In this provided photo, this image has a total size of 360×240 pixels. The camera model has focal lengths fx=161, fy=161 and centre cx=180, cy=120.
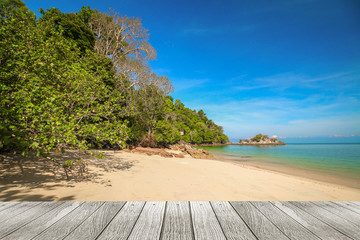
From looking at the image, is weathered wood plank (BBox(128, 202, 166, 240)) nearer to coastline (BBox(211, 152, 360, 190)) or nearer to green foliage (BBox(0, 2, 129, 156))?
green foliage (BBox(0, 2, 129, 156))

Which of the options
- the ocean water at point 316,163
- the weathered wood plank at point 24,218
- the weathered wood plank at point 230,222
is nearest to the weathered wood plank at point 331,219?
the weathered wood plank at point 230,222

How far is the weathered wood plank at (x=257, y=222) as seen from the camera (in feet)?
4.37

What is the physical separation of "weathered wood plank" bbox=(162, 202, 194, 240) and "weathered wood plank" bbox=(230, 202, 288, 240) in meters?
0.55

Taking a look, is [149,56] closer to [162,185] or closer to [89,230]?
[162,185]

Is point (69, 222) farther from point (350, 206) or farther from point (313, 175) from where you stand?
point (313, 175)

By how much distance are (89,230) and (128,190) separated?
4315 millimetres

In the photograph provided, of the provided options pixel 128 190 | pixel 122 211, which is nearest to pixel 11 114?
pixel 128 190

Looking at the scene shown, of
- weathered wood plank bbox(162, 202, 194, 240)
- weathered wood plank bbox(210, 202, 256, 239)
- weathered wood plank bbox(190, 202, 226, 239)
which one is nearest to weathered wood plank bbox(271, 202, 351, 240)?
weathered wood plank bbox(210, 202, 256, 239)

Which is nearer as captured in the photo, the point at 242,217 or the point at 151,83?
the point at 242,217

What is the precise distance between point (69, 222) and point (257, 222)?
173 cm

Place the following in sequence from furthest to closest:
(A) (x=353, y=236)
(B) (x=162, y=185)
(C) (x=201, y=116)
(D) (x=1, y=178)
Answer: (C) (x=201, y=116) → (B) (x=162, y=185) → (D) (x=1, y=178) → (A) (x=353, y=236)

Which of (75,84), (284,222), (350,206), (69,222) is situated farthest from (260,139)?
(69,222)

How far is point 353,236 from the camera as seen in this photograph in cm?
134

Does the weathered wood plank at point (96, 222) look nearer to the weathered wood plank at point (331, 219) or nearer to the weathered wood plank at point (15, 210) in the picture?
the weathered wood plank at point (15, 210)
